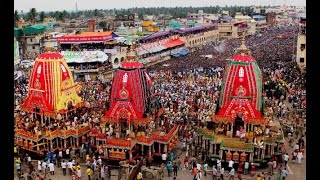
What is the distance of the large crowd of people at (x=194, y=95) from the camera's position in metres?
22.0

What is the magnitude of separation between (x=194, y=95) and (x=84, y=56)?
59.6 feet

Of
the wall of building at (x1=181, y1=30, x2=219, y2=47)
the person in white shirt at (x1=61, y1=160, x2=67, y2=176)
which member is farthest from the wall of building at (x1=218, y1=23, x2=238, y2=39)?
the person in white shirt at (x1=61, y1=160, x2=67, y2=176)

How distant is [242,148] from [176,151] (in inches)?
162

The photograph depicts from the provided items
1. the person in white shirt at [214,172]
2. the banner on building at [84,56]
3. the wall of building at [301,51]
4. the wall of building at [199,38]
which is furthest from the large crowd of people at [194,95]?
the wall of building at [199,38]

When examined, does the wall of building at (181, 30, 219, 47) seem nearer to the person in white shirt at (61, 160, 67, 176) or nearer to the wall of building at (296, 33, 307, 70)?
the wall of building at (296, 33, 307, 70)

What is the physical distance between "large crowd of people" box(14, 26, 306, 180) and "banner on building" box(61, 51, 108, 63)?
3.22 meters

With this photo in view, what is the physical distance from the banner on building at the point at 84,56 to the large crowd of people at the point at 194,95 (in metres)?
3.22

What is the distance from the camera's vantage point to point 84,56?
144 ft

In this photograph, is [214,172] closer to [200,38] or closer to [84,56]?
[84,56]

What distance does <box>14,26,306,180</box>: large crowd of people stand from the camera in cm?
2200

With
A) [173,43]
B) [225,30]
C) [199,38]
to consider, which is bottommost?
[173,43]

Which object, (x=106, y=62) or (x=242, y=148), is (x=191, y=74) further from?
(x=242, y=148)

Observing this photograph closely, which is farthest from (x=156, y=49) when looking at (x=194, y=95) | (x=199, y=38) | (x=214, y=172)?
(x=214, y=172)
